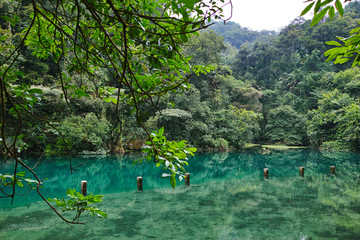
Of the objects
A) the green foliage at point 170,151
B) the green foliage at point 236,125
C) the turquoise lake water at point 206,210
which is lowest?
the turquoise lake water at point 206,210

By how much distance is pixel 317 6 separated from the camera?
2.48 ft

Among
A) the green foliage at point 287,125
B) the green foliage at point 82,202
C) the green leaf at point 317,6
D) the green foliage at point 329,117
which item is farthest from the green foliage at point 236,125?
the green leaf at point 317,6

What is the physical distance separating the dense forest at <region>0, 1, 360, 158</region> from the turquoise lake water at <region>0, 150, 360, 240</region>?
15.0 ft

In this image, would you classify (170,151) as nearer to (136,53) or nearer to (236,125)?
(136,53)

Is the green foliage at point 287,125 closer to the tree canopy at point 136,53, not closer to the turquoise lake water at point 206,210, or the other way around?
the turquoise lake water at point 206,210

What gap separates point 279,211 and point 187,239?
7.71ft

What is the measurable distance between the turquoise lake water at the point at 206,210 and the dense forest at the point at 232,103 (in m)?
4.57

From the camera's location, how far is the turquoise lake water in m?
3.97

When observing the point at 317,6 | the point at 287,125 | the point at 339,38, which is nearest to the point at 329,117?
the point at 287,125

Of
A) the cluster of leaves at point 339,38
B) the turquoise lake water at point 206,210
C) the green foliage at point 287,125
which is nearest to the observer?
the cluster of leaves at point 339,38

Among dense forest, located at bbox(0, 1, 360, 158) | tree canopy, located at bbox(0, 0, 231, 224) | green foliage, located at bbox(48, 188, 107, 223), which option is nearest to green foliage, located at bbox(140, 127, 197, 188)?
tree canopy, located at bbox(0, 0, 231, 224)

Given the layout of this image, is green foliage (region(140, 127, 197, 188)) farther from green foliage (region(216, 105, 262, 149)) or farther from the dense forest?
green foliage (region(216, 105, 262, 149))

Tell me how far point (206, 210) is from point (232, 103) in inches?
719

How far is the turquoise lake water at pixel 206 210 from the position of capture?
3.97 metres
